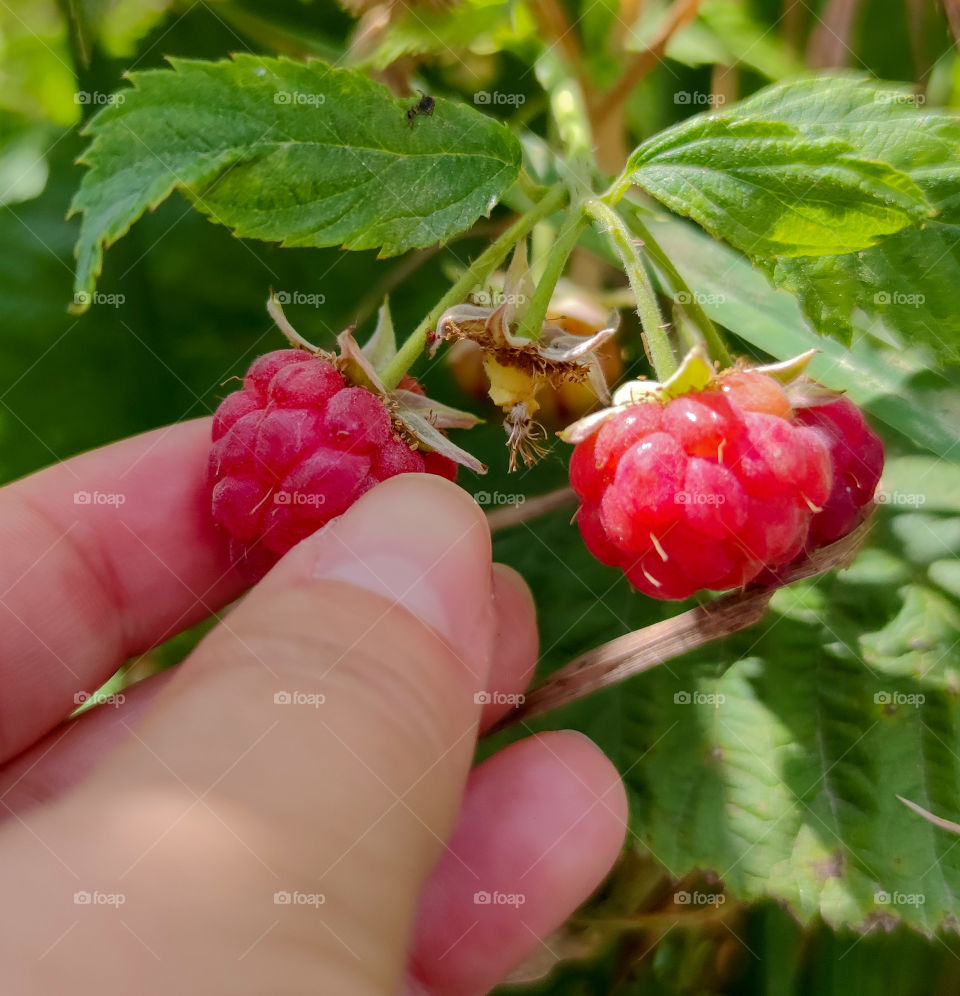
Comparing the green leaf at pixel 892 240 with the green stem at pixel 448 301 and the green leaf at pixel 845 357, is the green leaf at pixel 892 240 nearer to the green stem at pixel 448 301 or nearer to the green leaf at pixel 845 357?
the green leaf at pixel 845 357

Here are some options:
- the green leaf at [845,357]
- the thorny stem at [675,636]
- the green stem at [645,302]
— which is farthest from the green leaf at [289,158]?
the thorny stem at [675,636]

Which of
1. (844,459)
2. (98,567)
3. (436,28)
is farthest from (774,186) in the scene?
(98,567)

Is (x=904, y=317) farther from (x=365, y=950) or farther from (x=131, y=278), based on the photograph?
(x=131, y=278)

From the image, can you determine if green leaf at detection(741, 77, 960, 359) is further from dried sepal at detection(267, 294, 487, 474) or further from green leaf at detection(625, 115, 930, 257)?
dried sepal at detection(267, 294, 487, 474)

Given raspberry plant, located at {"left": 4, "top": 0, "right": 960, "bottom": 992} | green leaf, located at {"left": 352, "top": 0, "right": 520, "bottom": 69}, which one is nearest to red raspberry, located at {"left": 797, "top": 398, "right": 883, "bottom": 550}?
raspberry plant, located at {"left": 4, "top": 0, "right": 960, "bottom": 992}

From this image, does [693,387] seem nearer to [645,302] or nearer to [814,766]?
[645,302]
